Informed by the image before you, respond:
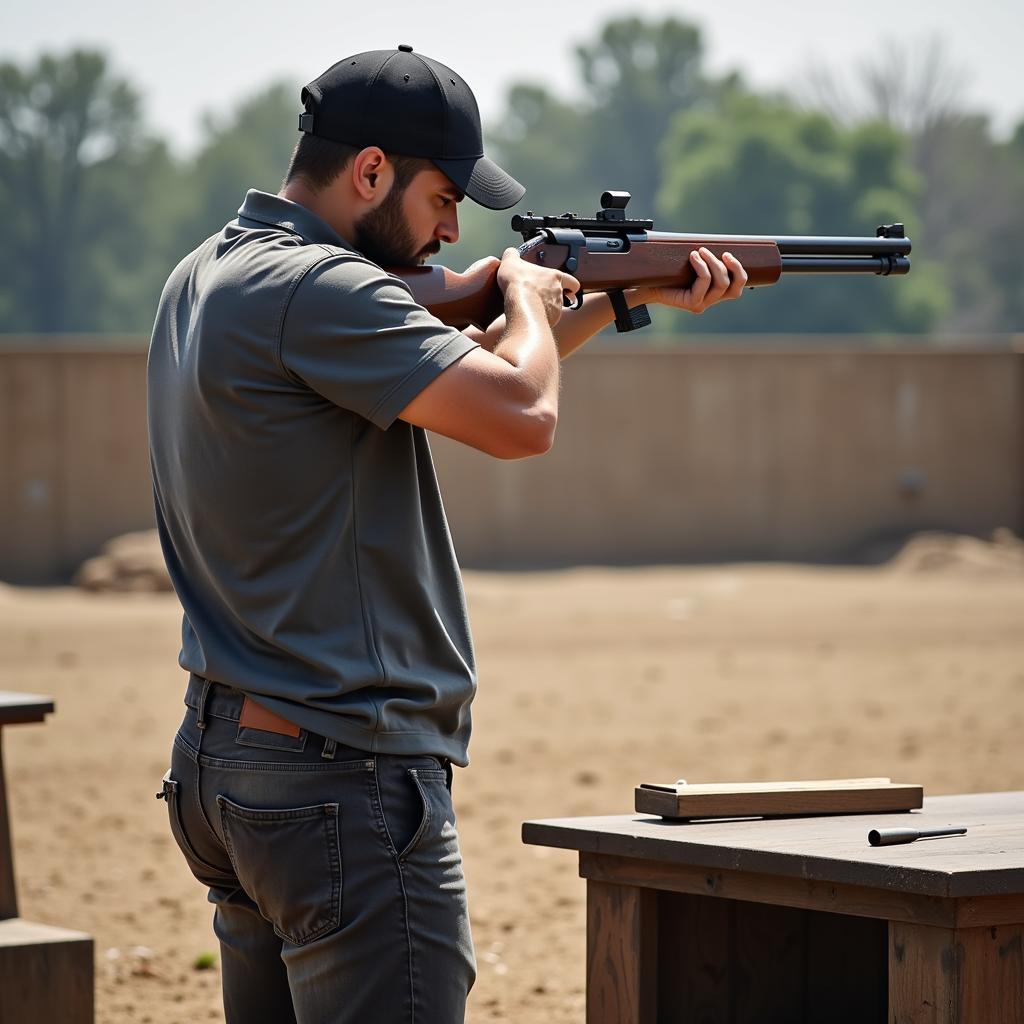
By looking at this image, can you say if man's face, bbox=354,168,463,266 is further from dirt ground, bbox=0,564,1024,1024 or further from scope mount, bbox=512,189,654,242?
dirt ground, bbox=0,564,1024,1024

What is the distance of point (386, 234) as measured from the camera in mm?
2557

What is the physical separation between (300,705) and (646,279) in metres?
1.41

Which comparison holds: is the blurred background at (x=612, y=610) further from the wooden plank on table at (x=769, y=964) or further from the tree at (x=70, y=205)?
the tree at (x=70, y=205)

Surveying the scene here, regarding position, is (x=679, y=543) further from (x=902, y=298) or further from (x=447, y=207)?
(x=902, y=298)

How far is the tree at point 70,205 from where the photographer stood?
75.8 metres

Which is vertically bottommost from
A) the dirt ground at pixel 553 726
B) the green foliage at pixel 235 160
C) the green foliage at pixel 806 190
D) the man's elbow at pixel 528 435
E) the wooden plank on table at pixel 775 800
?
the dirt ground at pixel 553 726

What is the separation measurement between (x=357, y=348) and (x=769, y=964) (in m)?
1.65

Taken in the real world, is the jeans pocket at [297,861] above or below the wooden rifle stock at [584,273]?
below

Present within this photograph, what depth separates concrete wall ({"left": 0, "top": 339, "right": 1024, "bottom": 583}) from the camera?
65.6 ft

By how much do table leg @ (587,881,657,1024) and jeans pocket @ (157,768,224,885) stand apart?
2.67ft

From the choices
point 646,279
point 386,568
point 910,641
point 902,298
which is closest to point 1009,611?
point 910,641

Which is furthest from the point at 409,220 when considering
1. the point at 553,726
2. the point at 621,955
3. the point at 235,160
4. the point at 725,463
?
the point at 235,160

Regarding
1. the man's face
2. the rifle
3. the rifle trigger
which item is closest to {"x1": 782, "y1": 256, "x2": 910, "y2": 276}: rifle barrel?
the rifle

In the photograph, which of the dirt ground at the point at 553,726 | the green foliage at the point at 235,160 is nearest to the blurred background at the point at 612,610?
the dirt ground at the point at 553,726
